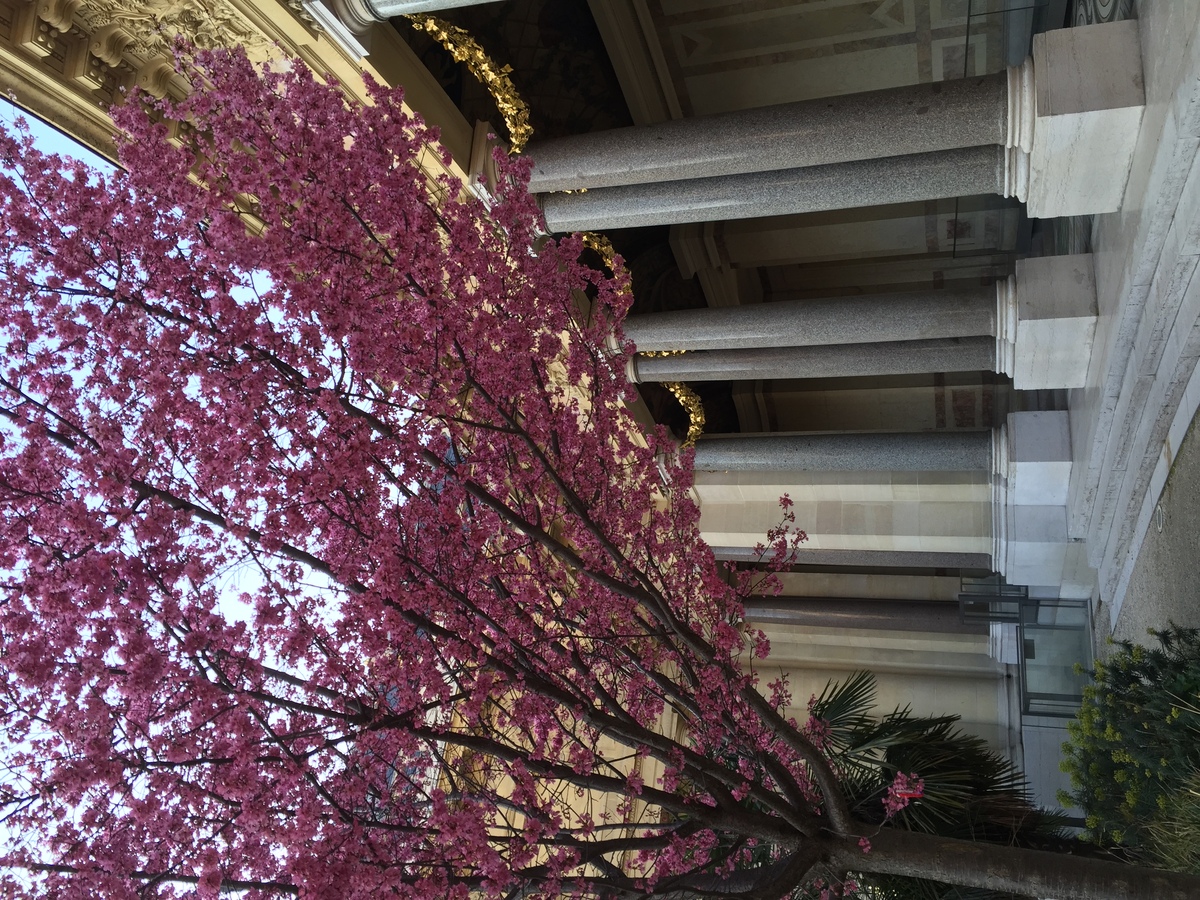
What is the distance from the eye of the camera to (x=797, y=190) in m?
5.78

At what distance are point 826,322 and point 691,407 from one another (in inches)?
99.6

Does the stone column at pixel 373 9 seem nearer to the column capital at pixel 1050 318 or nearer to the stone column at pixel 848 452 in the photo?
the column capital at pixel 1050 318

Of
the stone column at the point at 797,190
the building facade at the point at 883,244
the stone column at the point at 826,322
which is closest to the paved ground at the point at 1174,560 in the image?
the building facade at the point at 883,244

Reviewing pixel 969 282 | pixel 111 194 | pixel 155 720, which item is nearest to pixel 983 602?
pixel 969 282

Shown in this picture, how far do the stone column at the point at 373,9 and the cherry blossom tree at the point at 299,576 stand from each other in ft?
2.19

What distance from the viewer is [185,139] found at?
5.24 meters

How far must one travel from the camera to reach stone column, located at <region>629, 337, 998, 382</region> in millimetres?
6969

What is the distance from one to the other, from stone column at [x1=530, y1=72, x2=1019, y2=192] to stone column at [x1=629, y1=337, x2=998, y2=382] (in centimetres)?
225

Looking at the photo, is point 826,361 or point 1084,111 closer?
point 1084,111

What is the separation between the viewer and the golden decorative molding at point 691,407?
30.2 feet

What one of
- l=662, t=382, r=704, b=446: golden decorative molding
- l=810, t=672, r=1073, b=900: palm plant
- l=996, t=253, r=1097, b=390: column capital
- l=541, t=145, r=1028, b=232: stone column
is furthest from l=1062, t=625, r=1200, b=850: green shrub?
l=662, t=382, r=704, b=446: golden decorative molding

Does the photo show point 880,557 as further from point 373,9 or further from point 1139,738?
point 373,9

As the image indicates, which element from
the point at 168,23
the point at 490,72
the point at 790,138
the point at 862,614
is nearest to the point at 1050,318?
the point at 790,138

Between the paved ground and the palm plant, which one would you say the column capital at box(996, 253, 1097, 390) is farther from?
the palm plant
